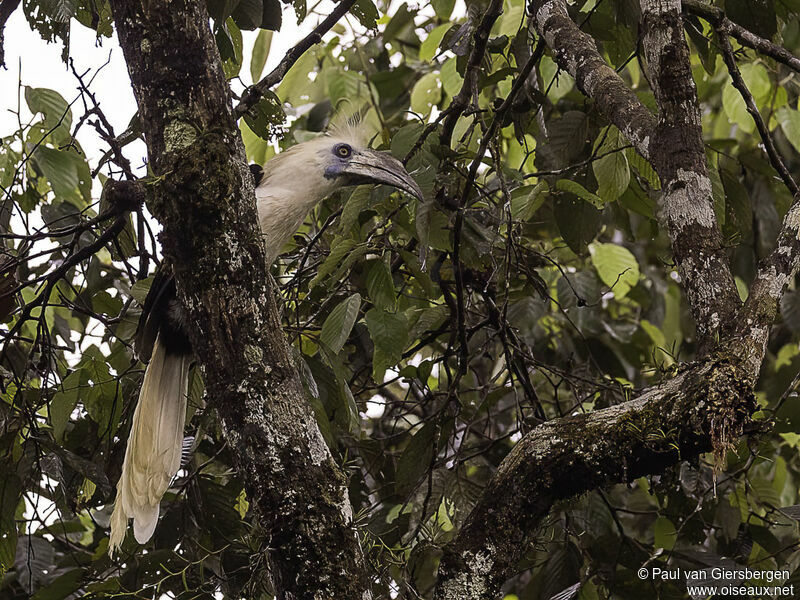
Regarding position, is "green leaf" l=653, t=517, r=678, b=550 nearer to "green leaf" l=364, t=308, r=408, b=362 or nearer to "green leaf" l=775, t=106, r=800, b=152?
"green leaf" l=364, t=308, r=408, b=362

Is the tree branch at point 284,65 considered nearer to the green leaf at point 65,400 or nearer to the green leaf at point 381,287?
the green leaf at point 381,287

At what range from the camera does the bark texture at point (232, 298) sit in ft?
4.25

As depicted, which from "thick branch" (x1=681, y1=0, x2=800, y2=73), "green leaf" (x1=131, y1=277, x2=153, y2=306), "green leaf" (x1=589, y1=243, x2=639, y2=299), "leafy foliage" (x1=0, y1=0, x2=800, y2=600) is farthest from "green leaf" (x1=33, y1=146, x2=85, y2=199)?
"green leaf" (x1=589, y1=243, x2=639, y2=299)

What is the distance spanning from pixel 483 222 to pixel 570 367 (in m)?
0.57

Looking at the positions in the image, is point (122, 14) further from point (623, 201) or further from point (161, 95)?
point (623, 201)

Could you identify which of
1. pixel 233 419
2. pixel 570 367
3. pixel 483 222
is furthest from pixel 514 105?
pixel 233 419

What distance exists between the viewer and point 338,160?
2.54 m

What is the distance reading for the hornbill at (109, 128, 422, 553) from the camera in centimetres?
200

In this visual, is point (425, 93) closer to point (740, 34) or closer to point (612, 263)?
point (612, 263)

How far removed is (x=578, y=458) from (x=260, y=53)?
174 cm

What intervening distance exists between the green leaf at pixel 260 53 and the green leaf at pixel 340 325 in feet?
3.44

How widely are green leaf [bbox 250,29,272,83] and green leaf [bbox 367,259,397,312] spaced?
98 cm

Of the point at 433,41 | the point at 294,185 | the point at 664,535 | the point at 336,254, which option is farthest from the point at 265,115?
the point at 664,535

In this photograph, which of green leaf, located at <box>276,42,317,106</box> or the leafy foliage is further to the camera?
green leaf, located at <box>276,42,317,106</box>
